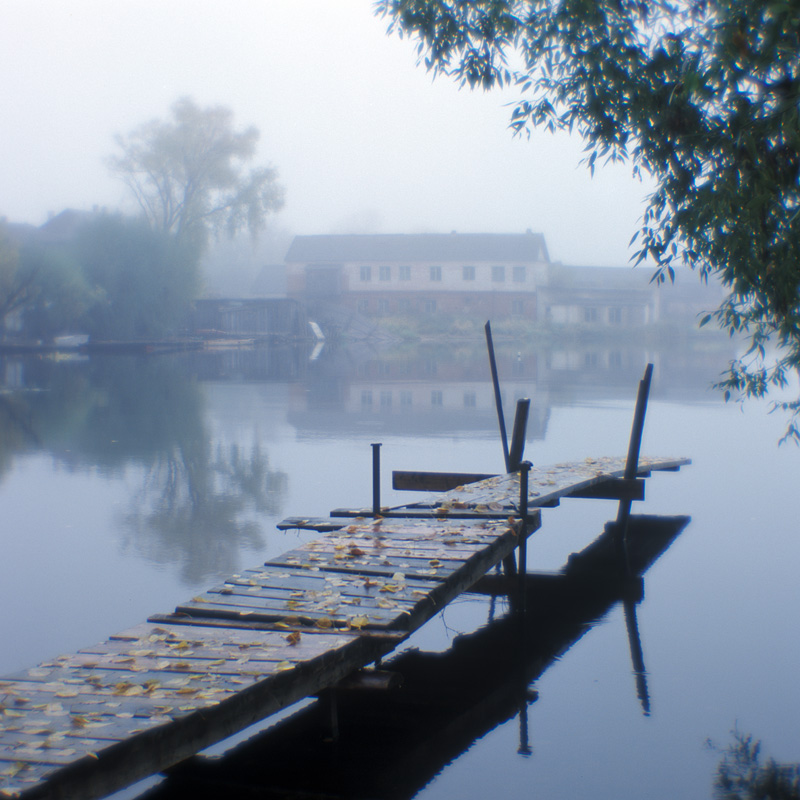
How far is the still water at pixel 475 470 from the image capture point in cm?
583

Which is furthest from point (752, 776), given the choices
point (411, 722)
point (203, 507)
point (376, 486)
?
point (203, 507)

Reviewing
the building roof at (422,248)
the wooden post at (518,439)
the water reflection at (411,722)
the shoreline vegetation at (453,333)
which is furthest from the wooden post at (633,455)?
the building roof at (422,248)

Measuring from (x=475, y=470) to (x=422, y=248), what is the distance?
64.6 metres

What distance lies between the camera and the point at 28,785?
3523 mm

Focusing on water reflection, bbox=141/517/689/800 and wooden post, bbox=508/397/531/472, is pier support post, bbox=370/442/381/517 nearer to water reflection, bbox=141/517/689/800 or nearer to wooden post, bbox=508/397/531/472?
water reflection, bbox=141/517/689/800

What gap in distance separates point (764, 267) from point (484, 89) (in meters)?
4.13

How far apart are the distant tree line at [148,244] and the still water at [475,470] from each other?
22.9m

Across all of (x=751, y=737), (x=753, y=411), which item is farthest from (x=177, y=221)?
(x=751, y=737)

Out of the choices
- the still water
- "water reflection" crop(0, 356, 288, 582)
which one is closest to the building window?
the still water

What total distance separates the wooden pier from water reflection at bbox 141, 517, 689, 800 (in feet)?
1.72

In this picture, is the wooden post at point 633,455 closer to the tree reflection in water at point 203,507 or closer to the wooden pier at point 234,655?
the wooden pier at point 234,655

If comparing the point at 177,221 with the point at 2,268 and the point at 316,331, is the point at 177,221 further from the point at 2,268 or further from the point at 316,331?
the point at 2,268

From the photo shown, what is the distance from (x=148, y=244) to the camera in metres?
53.2

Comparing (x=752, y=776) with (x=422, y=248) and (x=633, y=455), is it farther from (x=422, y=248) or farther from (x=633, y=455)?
(x=422, y=248)
